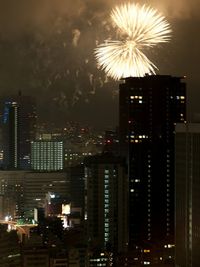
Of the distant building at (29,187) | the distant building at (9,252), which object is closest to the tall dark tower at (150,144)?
the distant building at (9,252)

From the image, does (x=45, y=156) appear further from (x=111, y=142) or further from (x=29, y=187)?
(x=111, y=142)

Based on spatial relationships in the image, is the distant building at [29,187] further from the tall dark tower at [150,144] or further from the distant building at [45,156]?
the tall dark tower at [150,144]

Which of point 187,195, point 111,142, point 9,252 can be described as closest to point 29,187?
point 111,142

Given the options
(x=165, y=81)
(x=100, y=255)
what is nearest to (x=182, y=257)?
(x=100, y=255)

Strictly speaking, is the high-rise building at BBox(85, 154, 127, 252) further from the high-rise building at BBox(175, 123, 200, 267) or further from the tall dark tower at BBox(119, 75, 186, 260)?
the high-rise building at BBox(175, 123, 200, 267)

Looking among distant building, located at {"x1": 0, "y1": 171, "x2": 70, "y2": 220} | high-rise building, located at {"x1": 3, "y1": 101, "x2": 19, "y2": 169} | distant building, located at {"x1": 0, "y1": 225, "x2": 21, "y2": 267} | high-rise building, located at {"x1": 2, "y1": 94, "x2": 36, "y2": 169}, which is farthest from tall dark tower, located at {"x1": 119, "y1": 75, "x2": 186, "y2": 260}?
high-rise building, located at {"x1": 3, "y1": 101, "x2": 19, "y2": 169}

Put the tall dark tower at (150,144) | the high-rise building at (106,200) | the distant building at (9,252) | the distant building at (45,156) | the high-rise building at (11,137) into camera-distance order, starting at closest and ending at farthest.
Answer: the distant building at (9,252), the high-rise building at (106,200), the tall dark tower at (150,144), the distant building at (45,156), the high-rise building at (11,137)

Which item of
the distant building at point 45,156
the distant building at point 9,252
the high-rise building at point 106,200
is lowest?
the distant building at point 9,252
